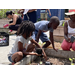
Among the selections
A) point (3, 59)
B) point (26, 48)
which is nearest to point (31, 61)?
point (26, 48)

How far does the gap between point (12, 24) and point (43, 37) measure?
2.35m

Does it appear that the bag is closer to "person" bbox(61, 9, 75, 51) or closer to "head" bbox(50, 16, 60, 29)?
"head" bbox(50, 16, 60, 29)

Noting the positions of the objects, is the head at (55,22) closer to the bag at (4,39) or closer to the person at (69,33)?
the person at (69,33)

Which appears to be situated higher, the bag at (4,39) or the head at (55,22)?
the head at (55,22)

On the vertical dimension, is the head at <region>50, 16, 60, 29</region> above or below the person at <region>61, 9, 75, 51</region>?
above

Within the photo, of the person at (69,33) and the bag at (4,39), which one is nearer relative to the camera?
the person at (69,33)

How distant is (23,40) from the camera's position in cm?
244

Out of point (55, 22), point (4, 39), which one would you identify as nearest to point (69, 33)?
point (55, 22)

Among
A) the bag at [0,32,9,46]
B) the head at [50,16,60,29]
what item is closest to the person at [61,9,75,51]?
the head at [50,16,60,29]

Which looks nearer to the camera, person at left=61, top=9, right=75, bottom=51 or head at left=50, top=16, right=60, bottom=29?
head at left=50, top=16, right=60, bottom=29

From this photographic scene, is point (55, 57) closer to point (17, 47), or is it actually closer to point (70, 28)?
point (70, 28)

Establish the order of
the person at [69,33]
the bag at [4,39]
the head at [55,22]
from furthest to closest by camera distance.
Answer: the bag at [4,39] → the person at [69,33] → the head at [55,22]

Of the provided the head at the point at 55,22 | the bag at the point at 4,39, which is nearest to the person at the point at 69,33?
the head at the point at 55,22

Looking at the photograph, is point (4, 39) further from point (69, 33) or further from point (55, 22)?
point (69, 33)
